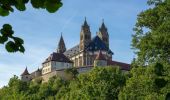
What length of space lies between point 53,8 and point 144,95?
145ft

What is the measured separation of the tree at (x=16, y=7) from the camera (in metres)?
6.45

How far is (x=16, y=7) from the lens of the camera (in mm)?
6711

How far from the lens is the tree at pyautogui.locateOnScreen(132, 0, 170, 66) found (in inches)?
1797

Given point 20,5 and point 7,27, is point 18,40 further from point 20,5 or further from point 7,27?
point 20,5

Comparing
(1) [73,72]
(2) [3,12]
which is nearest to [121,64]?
(1) [73,72]

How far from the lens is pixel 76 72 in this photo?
177375 mm

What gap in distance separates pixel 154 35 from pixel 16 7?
4029cm

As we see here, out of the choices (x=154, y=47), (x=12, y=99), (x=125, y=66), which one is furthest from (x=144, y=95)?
(x=125, y=66)

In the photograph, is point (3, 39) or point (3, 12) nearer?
point (3, 39)

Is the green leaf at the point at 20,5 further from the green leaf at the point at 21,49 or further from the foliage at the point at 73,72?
the foliage at the point at 73,72

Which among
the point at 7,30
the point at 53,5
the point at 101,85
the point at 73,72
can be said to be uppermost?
the point at 73,72

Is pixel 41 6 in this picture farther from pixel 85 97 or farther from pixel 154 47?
pixel 85 97

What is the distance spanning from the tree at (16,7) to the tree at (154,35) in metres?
38.5

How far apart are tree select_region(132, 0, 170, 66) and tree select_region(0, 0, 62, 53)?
3853 cm
